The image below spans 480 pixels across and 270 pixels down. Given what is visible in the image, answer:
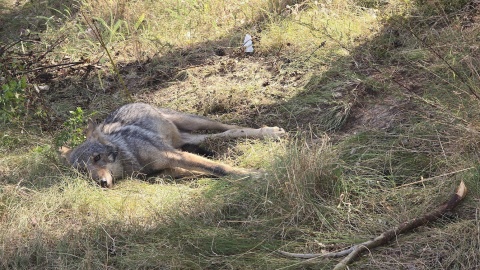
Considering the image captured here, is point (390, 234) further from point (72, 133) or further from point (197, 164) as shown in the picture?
point (72, 133)

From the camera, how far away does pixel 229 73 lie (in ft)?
26.3

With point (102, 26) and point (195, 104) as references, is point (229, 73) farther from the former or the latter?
point (102, 26)

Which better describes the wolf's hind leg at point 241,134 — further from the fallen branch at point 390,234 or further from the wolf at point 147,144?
the fallen branch at point 390,234

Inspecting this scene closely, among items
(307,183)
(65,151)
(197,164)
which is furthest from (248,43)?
(307,183)

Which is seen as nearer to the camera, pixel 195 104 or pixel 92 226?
pixel 92 226

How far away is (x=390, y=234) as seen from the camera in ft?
13.4

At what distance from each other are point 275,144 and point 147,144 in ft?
4.68

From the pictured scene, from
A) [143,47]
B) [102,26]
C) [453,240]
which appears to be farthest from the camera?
[102,26]

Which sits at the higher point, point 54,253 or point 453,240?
point 453,240

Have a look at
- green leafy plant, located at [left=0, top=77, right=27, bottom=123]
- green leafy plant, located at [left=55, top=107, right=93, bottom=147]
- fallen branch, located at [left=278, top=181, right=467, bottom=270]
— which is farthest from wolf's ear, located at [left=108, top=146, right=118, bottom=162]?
fallen branch, located at [left=278, top=181, right=467, bottom=270]

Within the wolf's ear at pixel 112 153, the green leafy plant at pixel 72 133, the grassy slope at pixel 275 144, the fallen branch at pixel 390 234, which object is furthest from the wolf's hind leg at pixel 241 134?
the fallen branch at pixel 390 234

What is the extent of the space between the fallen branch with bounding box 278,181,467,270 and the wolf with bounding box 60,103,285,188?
5.75 ft

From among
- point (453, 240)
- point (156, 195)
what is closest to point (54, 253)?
point (156, 195)

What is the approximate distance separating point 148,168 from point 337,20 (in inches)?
131
